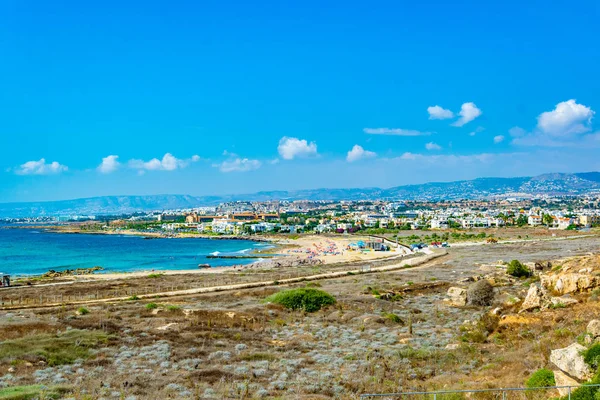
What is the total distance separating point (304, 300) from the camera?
29094mm

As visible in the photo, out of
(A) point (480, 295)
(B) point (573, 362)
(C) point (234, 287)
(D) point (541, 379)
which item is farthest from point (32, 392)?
(C) point (234, 287)

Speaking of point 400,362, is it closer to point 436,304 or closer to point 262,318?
point 262,318

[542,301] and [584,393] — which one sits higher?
[584,393]

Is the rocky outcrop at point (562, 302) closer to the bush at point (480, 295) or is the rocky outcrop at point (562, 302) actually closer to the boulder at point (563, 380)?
the bush at point (480, 295)

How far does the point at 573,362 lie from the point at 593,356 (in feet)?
1.89

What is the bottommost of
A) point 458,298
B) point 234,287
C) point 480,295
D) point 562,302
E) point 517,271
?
point 234,287

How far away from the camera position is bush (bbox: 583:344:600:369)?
38.7 feet

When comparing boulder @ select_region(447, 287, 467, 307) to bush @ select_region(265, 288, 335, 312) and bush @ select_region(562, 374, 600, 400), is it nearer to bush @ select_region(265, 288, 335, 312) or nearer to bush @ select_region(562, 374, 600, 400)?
bush @ select_region(265, 288, 335, 312)

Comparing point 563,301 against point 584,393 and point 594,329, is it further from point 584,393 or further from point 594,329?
point 584,393

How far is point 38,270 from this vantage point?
233ft

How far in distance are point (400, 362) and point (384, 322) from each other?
7.43 meters

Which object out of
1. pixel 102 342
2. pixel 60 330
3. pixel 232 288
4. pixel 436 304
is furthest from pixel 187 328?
pixel 232 288

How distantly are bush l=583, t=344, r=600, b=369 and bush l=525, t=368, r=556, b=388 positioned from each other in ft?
3.06

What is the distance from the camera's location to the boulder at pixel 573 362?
11909 mm
